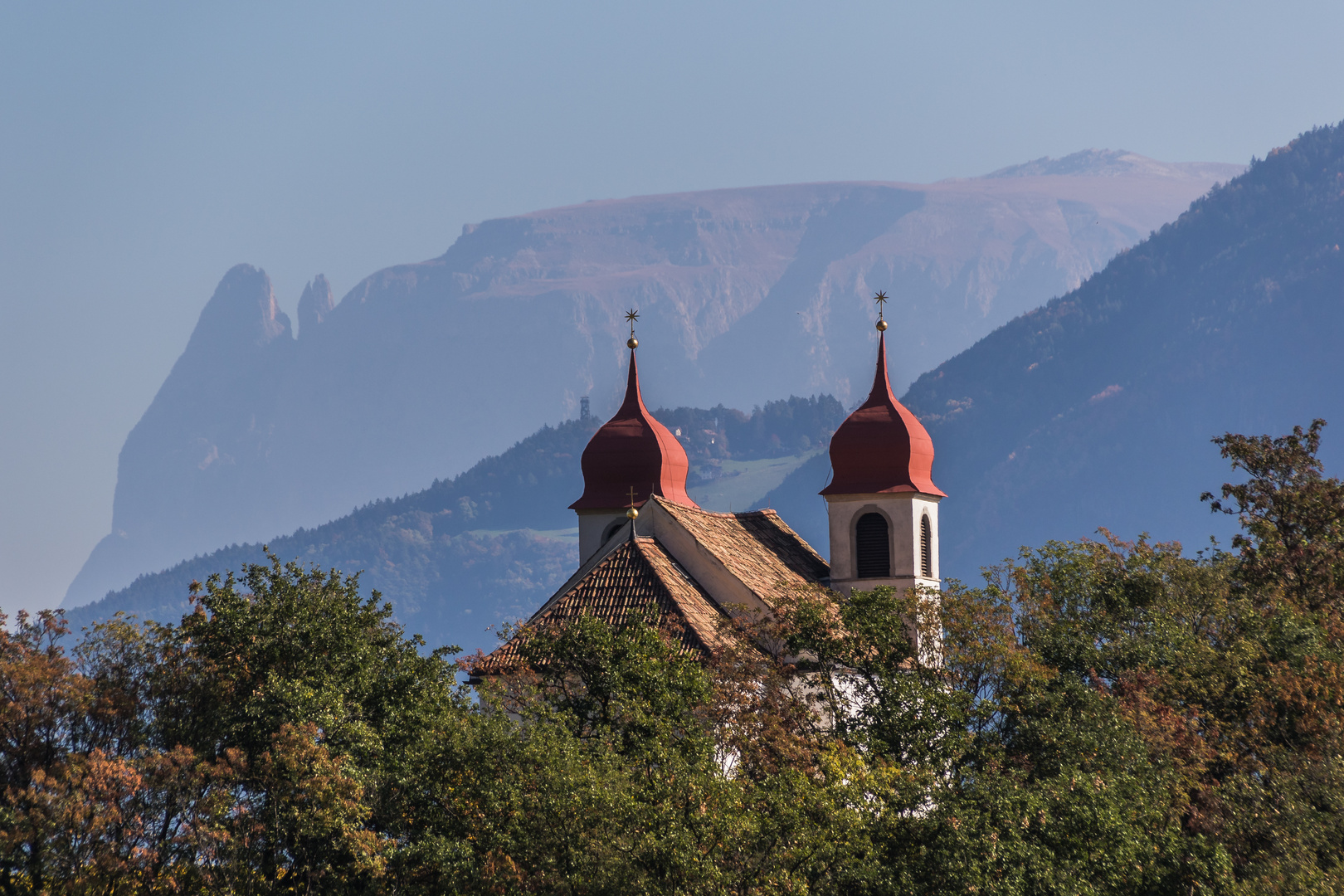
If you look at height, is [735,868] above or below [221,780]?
below

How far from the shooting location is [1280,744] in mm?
33094

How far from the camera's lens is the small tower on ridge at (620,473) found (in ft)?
183

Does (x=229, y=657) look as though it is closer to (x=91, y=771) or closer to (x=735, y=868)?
(x=91, y=771)

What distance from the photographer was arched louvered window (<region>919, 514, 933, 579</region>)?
178 ft

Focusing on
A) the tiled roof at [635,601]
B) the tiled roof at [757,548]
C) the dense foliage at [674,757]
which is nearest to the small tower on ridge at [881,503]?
the tiled roof at [757,548]

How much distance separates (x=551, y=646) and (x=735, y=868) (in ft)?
25.3

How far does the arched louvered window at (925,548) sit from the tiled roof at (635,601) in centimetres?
1270

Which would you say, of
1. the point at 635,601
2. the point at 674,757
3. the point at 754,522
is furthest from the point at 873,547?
the point at 674,757

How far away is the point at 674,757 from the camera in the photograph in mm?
26672

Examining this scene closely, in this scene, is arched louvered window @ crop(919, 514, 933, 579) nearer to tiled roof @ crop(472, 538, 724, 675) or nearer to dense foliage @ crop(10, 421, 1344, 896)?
tiled roof @ crop(472, 538, 724, 675)

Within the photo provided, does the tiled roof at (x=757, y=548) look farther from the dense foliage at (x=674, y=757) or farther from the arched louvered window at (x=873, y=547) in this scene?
the dense foliage at (x=674, y=757)

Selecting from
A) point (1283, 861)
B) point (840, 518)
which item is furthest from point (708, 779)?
point (840, 518)

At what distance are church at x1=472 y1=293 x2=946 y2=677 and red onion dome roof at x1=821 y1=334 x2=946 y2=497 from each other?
0.12 ft

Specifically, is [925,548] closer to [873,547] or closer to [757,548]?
[873,547]
